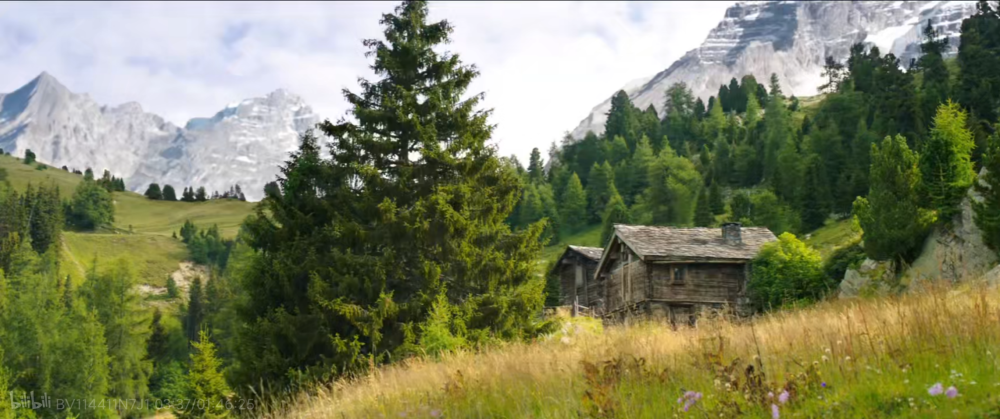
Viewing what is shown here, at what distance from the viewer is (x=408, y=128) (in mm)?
25969

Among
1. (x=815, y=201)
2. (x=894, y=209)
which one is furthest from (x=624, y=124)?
(x=894, y=209)

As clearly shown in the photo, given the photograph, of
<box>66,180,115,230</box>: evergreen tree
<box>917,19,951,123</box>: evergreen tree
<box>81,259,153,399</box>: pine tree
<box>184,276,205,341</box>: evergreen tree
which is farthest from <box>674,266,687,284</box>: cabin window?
<box>66,180,115,230</box>: evergreen tree

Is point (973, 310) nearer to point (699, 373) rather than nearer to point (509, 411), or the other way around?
point (699, 373)

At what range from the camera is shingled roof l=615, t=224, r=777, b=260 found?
41.3 m

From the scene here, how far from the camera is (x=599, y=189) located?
128750 millimetres

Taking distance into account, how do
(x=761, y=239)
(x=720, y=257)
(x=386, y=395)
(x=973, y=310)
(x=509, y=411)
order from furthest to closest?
(x=761, y=239) < (x=720, y=257) < (x=386, y=395) < (x=509, y=411) < (x=973, y=310)

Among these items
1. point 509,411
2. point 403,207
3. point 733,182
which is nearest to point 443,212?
point 403,207

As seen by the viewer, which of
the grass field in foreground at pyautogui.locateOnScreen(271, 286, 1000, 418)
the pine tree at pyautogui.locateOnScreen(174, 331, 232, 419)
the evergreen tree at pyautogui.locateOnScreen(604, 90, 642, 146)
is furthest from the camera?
the evergreen tree at pyautogui.locateOnScreen(604, 90, 642, 146)

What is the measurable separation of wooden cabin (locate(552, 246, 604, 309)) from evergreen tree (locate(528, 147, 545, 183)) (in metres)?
90.4

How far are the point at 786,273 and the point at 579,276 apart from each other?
20364 millimetres

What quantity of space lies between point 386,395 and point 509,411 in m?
2.31

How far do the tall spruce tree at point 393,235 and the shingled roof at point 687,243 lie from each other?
18199 millimetres

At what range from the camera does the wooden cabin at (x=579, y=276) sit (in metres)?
54.5

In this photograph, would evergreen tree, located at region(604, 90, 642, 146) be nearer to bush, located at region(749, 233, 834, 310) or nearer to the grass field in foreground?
bush, located at region(749, 233, 834, 310)
